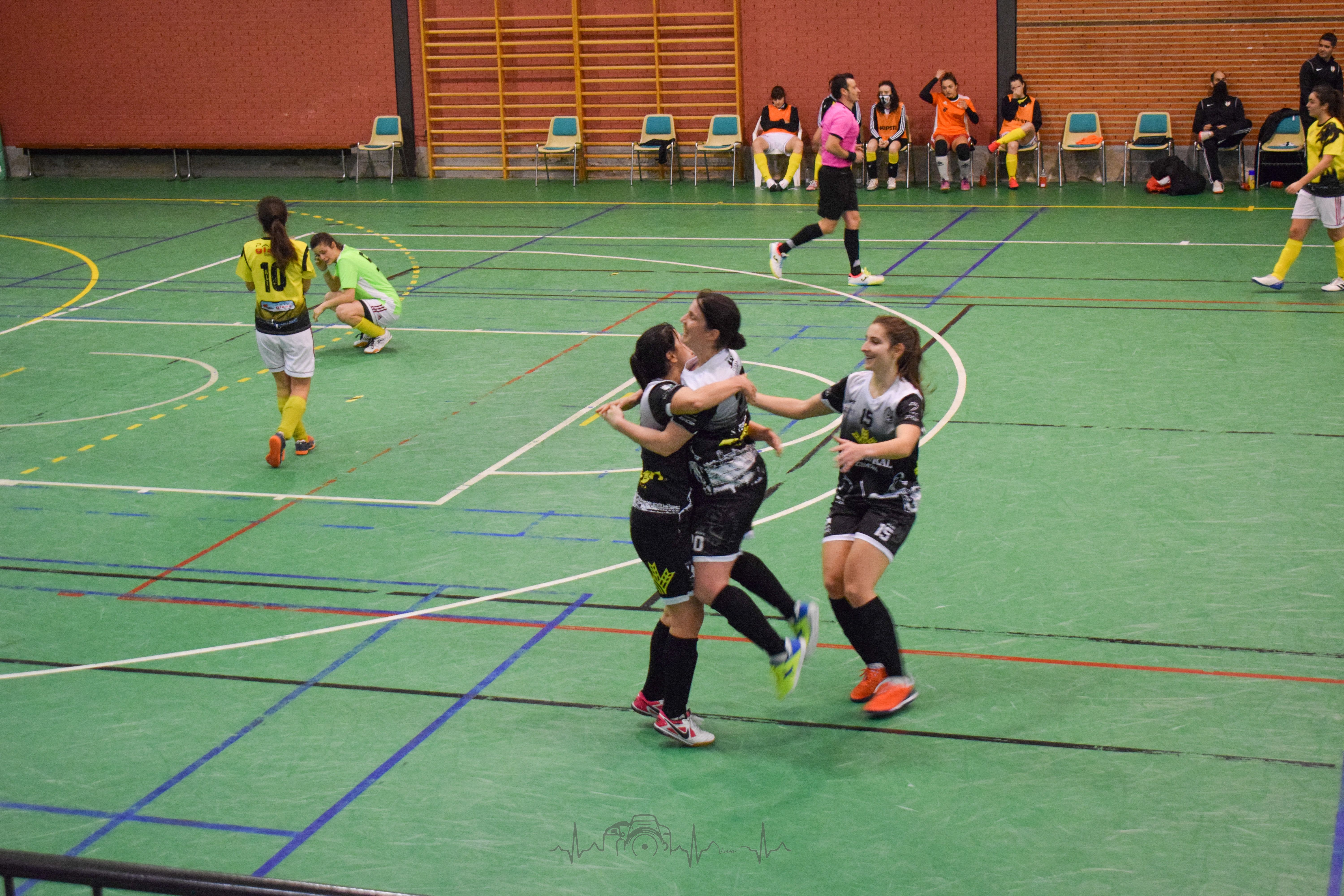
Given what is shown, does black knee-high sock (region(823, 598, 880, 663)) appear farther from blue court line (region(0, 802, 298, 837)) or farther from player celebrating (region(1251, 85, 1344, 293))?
player celebrating (region(1251, 85, 1344, 293))

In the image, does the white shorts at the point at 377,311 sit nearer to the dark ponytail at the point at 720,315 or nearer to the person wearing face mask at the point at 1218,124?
the dark ponytail at the point at 720,315

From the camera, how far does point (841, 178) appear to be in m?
14.1

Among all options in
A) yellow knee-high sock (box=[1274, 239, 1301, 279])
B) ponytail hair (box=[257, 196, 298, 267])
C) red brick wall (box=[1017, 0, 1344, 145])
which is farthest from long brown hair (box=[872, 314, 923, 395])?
red brick wall (box=[1017, 0, 1344, 145])

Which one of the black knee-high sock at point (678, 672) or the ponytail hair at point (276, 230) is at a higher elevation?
the ponytail hair at point (276, 230)

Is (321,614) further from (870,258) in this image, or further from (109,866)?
(870,258)

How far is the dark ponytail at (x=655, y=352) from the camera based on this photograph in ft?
17.9

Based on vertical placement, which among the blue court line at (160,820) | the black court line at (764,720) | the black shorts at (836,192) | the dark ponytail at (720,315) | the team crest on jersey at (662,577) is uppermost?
the black shorts at (836,192)

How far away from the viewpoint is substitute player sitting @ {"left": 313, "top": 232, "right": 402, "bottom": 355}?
12.1 metres

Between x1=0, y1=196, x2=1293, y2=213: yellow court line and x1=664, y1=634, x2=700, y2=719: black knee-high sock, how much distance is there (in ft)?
50.2

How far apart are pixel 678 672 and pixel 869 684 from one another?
971mm

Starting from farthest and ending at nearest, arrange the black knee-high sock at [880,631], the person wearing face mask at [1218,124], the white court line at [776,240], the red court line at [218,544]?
the person wearing face mask at [1218,124], the white court line at [776,240], the red court line at [218,544], the black knee-high sock at [880,631]

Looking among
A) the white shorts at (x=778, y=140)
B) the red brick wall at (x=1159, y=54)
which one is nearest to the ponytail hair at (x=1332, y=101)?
the red brick wall at (x=1159, y=54)

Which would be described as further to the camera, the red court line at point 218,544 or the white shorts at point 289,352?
the white shorts at point 289,352

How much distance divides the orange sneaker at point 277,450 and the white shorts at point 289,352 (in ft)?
1.64
